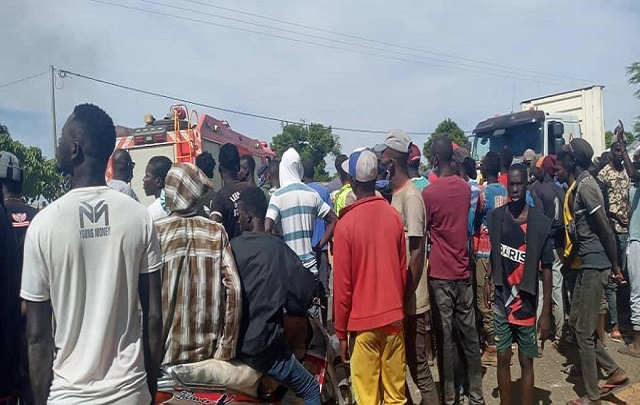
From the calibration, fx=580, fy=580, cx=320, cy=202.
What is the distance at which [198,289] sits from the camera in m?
3.62

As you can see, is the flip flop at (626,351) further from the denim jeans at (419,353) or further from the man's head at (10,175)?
the man's head at (10,175)

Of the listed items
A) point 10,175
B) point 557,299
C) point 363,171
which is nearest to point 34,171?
point 10,175

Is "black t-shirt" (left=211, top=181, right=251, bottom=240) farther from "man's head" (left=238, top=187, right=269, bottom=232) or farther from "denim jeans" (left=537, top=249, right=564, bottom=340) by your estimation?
"denim jeans" (left=537, top=249, right=564, bottom=340)

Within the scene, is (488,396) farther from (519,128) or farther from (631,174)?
(519,128)

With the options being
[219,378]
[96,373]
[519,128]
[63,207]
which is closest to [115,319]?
[96,373]

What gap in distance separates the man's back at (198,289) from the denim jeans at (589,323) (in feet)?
10.3

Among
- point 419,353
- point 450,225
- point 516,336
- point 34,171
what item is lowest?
point 419,353

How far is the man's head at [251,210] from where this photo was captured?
13.4ft

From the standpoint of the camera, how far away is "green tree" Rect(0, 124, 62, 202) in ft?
74.2

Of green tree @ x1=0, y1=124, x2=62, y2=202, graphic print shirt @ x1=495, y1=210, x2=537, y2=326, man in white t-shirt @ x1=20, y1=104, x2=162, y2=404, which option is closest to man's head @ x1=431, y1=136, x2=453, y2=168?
graphic print shirt @ x1=495, y1=210, x2=537, y2=326

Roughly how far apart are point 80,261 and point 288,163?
3.43 m

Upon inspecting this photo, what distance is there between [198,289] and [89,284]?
122 cm

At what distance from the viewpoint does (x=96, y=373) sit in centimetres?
241

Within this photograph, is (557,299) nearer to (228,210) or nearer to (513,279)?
(513,279)
